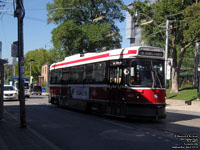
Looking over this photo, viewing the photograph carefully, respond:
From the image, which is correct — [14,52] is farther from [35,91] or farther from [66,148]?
[35,91]

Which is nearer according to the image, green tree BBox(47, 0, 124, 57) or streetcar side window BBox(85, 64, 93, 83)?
streetcar side window BBox(85, 64, 93, 83)

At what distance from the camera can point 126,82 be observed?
1290cm

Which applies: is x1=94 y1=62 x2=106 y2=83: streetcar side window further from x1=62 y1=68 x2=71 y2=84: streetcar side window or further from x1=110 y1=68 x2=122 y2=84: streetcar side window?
x1=62 y1=68 x2=71 y2=84: streetcar side window

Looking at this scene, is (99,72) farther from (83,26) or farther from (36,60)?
(36,60)

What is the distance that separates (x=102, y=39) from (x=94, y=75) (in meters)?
26.5

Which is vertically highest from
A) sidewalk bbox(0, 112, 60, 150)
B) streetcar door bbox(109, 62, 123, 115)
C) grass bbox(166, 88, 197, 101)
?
streetcar door bbox(109, 62, 123, 115)

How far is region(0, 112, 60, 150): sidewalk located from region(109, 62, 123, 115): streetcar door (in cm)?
436

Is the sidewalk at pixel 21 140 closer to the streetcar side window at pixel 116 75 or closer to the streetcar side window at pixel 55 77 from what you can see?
the streetcar side window at pixel 116 75

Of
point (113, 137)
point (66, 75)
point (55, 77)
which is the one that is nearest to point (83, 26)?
point (55, 77)

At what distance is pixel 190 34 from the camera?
27.6 meters

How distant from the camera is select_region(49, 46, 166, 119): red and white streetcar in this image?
12.6 metres

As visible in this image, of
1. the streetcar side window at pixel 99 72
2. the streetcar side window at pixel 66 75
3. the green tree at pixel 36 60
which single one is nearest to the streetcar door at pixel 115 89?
the streetcar side window at pixel 99 72

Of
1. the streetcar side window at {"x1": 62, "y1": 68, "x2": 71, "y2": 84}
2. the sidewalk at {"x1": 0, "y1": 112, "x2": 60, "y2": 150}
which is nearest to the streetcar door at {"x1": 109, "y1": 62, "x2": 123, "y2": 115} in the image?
the sidewalk at {"x1": 0, "y1": 112, "x2": 60, "y2": 150}

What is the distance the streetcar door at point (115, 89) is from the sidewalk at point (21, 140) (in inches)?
171
